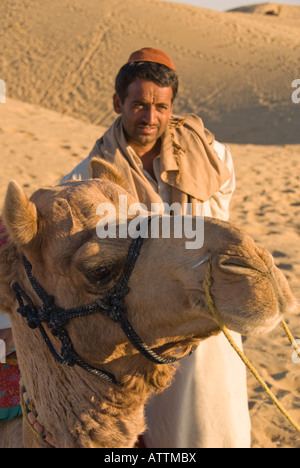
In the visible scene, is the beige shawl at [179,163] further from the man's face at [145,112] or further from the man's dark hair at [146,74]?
the man's dark hair at [146,74]

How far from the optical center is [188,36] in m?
26.9

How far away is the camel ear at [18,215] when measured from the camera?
194 cm

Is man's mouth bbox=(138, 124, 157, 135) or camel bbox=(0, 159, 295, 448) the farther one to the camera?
man's mouth bbox=(138, 124, 157, 135)

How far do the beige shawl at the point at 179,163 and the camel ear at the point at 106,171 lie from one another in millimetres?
341

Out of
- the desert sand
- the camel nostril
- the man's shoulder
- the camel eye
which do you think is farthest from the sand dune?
the camel nostril

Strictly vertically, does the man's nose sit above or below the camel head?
above

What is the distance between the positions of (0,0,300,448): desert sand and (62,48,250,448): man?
145 centimetres

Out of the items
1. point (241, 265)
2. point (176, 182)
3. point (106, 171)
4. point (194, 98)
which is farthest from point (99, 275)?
point (194, 98)

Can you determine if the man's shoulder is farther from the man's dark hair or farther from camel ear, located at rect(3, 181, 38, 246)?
camel ear, located at rect(3, 181, 38, 246)

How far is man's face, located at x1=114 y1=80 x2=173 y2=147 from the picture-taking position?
3021mm

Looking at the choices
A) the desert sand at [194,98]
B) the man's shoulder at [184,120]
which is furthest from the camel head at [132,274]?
the desert sand at [194,98]

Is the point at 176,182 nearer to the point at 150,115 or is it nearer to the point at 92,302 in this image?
the point at 150,115

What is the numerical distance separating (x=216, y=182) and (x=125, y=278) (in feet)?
4.30

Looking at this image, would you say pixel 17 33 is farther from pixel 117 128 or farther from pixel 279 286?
pixel 279 286
